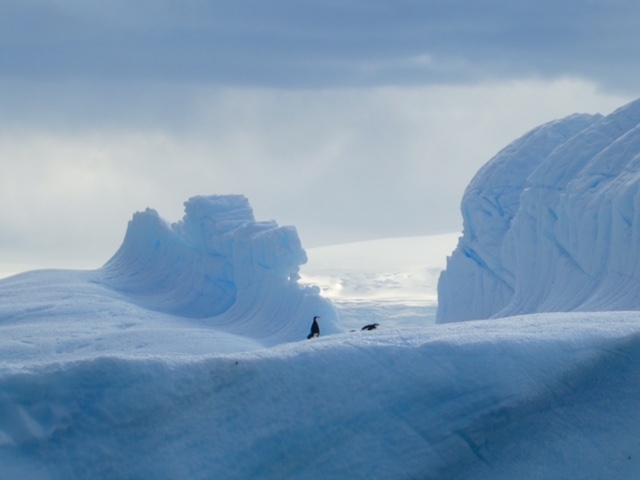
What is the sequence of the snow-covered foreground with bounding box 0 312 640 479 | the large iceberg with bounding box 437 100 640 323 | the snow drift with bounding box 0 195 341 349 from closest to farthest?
the snow-covered foreground with bounding box 0 312 640 479, the large iceberg with bounding box 437 100 640 323, the snow drift with bounding box 0 195 341 349

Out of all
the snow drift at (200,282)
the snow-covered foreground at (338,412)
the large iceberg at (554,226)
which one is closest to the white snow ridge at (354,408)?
the snow-covered foreground at (338,412)

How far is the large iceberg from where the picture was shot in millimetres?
17688

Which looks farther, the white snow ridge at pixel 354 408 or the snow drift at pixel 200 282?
the snow drift at pixel 200 282

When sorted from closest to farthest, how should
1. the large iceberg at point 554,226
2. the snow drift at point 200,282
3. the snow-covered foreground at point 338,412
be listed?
1. the snow-covered foreground at point 338,412
2. the large iceberg at point 554,226
3. the snow drift at point 200,282

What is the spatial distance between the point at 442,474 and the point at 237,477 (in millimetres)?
1329

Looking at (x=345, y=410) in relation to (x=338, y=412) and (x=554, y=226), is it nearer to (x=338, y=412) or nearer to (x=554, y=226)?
(x=338, y=412)

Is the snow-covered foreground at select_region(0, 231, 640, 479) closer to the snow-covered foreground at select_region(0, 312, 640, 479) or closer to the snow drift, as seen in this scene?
the snow-covered foreground at select_region(0, 312, 640, 479)

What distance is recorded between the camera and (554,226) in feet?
65.4

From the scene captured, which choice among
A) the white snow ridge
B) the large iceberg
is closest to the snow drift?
the large iceberg

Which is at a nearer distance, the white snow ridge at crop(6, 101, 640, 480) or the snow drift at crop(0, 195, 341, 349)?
the white snow ridge at crop(6, 101, 640, 480)

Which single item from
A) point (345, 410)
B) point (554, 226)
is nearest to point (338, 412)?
point (345, 410)

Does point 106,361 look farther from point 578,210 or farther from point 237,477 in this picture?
point 578,210

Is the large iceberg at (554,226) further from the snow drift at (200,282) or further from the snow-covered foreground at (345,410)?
the snow-covered foreground at (345,410)

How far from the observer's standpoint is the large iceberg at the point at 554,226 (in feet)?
58.0
